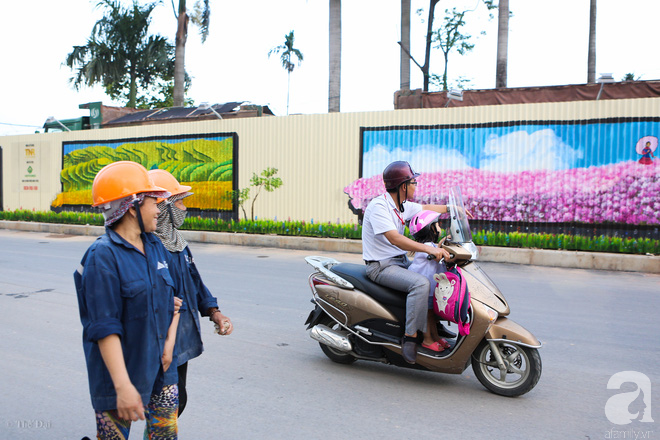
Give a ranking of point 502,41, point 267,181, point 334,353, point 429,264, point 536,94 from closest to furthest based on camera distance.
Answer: point 429,264, point 334,353, point 267,181, point 536,94, point 502,41

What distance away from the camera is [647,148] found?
12.0 metres

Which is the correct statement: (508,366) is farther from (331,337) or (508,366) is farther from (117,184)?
(117,184)

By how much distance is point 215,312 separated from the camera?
9.98 feet

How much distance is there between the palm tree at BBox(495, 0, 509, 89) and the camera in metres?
20.4

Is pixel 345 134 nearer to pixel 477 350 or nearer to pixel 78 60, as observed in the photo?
pixel 477 350

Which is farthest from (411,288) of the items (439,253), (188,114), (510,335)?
(188,114)

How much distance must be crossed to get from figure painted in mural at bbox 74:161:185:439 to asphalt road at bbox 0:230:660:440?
1.45m

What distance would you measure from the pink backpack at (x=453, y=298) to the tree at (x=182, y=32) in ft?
93.9

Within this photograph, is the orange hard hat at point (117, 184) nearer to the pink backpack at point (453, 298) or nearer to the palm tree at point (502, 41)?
the pink backpack at point (453, 298)

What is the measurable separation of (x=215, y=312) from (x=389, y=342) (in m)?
1.90

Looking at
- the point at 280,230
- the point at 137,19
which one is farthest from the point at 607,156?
the point at 137,19

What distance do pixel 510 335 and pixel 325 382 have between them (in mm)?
1529

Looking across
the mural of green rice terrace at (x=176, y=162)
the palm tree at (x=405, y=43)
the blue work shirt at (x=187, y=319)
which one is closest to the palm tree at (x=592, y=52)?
the palm tree at (x=405, y=43)

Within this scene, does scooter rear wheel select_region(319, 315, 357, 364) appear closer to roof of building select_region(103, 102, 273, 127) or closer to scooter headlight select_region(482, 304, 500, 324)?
scooter headlight select_region(482, 304, 500, 324)
